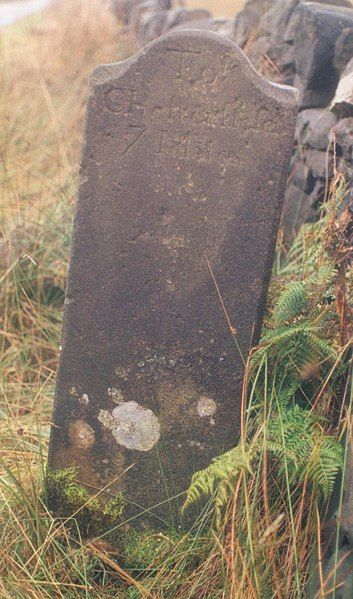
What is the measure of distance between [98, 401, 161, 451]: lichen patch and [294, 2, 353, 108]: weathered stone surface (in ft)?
8.05

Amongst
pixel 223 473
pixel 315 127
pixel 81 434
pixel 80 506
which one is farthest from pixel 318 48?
pixel 223 473

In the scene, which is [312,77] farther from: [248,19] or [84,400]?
[84,400]

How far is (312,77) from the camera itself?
4.82 metres

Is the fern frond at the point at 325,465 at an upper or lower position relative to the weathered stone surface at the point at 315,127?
lower

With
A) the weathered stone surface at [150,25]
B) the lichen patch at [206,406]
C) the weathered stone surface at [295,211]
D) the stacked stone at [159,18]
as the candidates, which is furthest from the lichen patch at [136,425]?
the weathered stone surface at [150,25]

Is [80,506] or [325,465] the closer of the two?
[325,465]

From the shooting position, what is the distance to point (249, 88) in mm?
2748

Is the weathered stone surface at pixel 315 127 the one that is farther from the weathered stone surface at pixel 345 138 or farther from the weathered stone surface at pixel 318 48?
the weathered stone surface at pixel 345 138

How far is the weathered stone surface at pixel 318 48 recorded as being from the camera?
4664 mm

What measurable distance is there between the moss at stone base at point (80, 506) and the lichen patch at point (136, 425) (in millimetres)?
186

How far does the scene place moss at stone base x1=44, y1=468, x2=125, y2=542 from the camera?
3010 mm

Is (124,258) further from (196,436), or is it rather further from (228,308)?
(196,436)

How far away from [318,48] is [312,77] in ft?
0.52

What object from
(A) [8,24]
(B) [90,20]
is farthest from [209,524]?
(A) [8,24]
